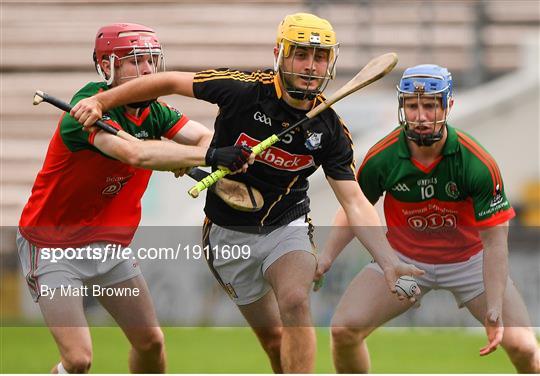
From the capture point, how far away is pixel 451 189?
6.28 meters

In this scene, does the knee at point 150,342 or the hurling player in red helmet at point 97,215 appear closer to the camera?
the hurling player in red helmet at point 97,215

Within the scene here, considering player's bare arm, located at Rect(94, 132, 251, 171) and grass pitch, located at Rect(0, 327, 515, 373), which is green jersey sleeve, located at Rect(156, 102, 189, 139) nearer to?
player's bare arm, located at Rect(94, 132, 251, 171)

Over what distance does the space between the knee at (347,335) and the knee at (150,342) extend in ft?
2.69

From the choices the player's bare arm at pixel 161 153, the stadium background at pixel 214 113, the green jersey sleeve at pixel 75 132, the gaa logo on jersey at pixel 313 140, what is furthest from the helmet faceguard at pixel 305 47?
the stadium background at pixel 214 113

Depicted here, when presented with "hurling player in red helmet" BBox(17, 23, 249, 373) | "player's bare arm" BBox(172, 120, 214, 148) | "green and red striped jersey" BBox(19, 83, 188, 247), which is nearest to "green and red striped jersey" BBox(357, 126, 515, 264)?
"player's bare arm" BBox(172, 120, 214, 148)

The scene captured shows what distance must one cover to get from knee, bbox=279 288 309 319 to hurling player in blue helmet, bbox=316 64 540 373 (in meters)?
0.38

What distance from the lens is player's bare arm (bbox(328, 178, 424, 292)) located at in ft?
19.6

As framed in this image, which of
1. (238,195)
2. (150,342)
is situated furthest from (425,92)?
(150,342)

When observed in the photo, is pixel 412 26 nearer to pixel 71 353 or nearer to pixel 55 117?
pixel 55 117

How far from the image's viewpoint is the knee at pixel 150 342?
6.17 metres

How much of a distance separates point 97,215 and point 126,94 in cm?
66

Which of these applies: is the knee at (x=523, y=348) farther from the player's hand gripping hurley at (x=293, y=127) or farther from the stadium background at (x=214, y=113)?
the stadium background at (x=214, y=113)

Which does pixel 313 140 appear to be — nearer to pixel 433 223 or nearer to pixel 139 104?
pixel 139 104

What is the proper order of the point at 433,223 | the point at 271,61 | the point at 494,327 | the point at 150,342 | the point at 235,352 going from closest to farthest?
the point at 494,327 < the point at 150,342 < the point at 433,223 < the point at 235,352 < the point at 271,61
